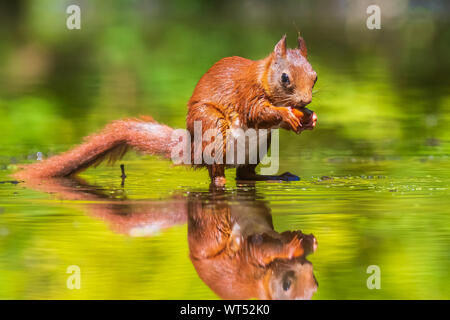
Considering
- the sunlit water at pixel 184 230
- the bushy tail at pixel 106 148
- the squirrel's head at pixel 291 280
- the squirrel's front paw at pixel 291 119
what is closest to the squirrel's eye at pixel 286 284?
the squirrel's head at pixel 291 280

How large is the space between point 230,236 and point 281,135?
→ 4.89 meters

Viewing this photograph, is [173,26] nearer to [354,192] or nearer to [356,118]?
[356,118]

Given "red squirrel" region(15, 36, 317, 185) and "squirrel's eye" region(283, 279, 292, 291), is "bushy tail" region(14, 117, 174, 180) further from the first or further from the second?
"squirrel's eye" region(283, 279, 292, 291)

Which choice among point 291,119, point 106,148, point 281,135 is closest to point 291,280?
point 291,119

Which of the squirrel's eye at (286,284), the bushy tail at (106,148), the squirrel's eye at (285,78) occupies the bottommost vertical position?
the squirrel's eye at (286,284)

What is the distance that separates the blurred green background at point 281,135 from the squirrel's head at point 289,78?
0.92ft

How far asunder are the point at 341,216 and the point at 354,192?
96cm

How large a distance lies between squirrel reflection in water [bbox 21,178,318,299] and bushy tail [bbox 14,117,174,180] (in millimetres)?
728

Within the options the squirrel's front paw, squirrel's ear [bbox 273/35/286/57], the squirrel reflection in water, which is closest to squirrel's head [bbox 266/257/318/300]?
the squirrel reflection in water

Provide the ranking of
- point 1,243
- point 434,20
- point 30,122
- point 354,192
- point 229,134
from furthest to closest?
point 434,20 → point 30,122 → point 229,134 → point 354,192 → point 1,243

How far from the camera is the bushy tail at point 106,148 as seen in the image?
7.46 m

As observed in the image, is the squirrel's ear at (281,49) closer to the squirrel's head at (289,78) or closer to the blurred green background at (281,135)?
the squirrel's head at (289,78)
